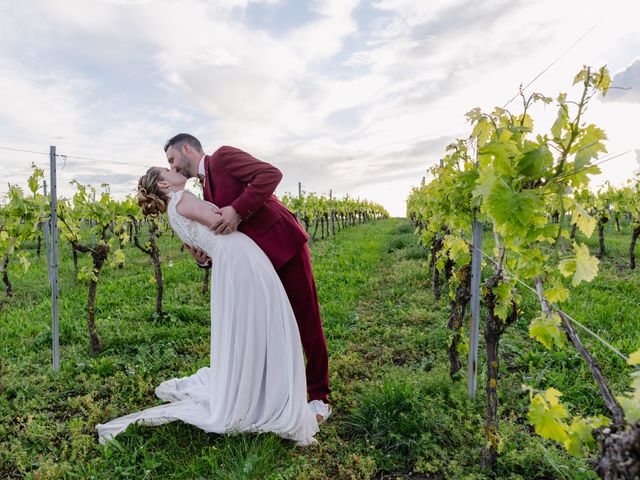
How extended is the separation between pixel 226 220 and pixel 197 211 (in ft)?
0.77

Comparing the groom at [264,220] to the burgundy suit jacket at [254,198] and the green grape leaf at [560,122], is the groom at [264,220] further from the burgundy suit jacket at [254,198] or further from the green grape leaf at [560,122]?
the green grape leaf at [560,122]

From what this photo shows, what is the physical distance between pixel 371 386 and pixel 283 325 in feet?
4.19

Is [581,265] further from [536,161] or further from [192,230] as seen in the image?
[192,230]

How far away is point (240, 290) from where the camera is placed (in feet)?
9.78

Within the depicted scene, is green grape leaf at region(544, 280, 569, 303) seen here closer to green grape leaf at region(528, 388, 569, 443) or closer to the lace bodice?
green grape leaf at region(528, 388, 569, 443)

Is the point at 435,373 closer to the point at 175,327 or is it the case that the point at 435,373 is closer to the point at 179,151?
the point at 179,151

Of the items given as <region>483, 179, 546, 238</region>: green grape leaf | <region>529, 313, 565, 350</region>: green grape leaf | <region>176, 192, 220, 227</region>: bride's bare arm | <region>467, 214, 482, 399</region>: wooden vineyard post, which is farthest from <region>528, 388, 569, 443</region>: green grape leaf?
<region>176, 192, 220, 227</region>: bride's bare arm

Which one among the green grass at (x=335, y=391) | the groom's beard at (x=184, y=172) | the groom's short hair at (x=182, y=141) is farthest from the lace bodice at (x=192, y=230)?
the green grass at (x=335, y=391)

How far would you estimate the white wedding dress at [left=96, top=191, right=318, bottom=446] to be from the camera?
116 inches

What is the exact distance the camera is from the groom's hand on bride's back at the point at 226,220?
9.60 feet

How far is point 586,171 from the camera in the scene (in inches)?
76.4

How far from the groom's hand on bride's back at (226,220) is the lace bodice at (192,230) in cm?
11

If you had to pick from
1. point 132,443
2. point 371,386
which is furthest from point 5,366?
point 371,386

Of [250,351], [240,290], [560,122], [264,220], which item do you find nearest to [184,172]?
[264,220]
